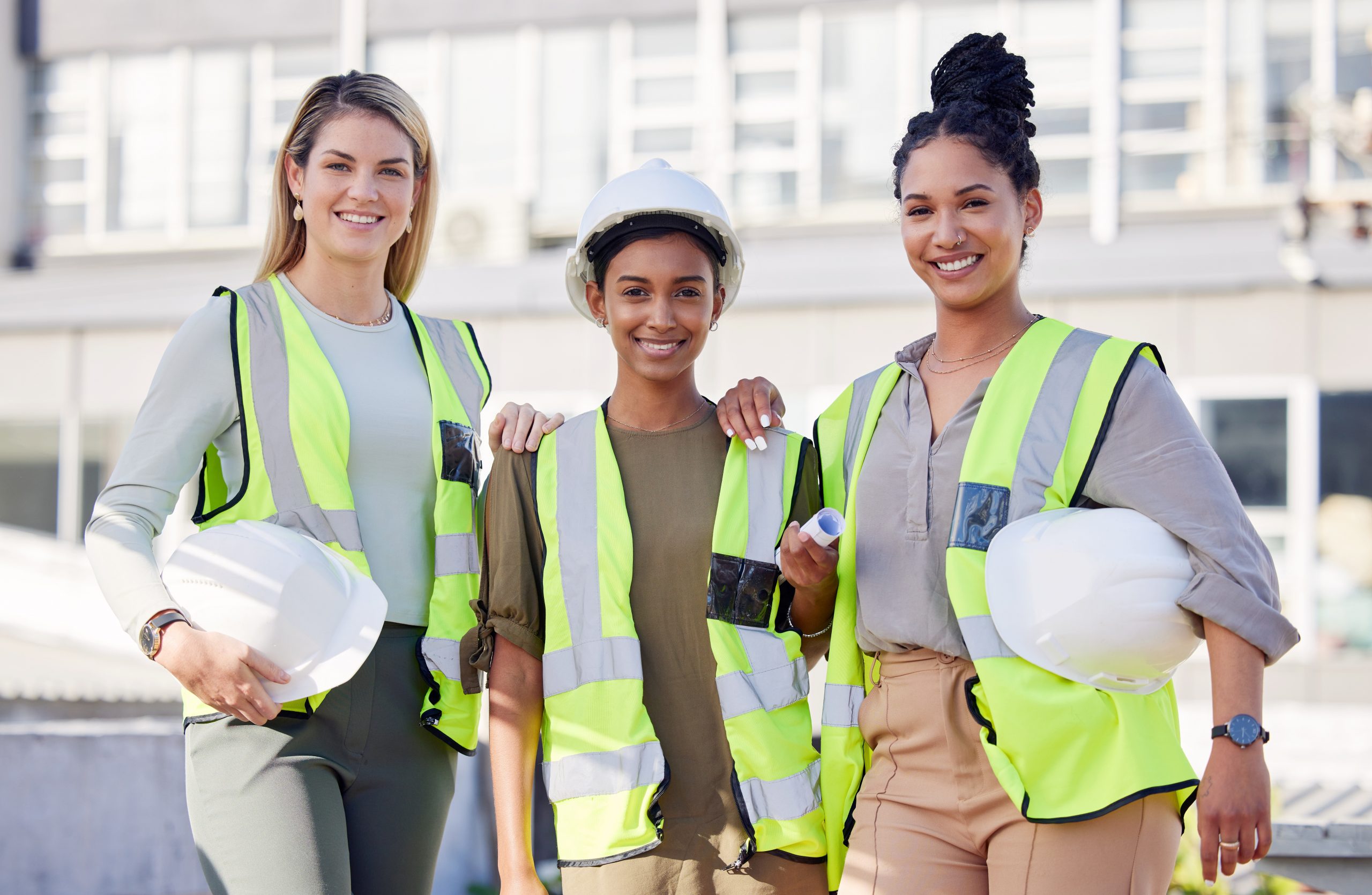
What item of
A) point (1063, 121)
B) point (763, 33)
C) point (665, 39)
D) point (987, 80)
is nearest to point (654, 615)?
point (987, 80)

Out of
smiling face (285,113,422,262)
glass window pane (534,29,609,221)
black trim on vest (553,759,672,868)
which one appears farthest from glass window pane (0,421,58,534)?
black trim on vest (553,759,672,868)

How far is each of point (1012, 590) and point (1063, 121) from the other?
11.5m

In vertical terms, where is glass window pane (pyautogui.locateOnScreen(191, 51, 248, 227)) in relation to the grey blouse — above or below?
above

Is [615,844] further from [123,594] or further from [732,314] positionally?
[732,314]

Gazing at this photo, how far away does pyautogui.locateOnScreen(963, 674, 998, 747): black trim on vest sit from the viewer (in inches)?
96.0

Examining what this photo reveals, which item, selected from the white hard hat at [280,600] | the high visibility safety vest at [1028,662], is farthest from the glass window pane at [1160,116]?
the white hard hat at [280,600]

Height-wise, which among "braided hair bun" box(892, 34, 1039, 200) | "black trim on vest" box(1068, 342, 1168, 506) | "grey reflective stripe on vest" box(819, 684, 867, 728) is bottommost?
"grey reflective stripe on vest" box(819, 684, 867, 728)

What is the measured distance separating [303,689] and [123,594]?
1.23 ft

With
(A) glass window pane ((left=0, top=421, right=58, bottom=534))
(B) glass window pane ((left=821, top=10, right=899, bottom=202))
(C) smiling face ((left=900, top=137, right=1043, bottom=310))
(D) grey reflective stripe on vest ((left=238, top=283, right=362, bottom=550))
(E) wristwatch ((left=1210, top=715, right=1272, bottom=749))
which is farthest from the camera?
(A) glass window pane ((left=0, top=421, right=58, bottom=534))

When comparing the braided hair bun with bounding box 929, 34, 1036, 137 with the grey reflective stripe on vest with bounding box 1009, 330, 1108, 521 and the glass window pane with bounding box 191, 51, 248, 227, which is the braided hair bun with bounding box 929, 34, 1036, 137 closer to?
the grey reflective stripe on vest with bounding box 1009, 330, 1108, 521

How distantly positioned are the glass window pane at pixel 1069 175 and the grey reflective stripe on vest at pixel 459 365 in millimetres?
10598

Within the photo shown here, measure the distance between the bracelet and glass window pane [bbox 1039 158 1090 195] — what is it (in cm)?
1074

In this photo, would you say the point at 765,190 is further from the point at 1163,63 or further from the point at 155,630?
the point at 155,630

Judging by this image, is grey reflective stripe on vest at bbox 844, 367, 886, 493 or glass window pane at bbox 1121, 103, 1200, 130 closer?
grey reflective stripe on vest at bbox 844, 367, 886, 493
